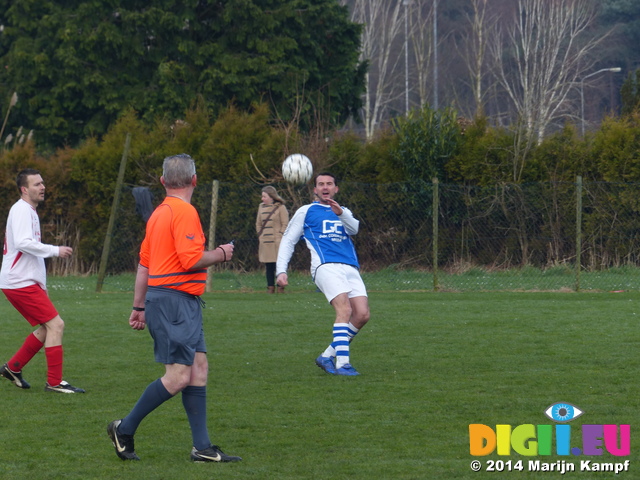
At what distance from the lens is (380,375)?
823 centimetres

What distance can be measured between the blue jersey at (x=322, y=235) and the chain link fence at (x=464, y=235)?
8171 millimetres

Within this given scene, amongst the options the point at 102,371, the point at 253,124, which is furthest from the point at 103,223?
the point at 102,371

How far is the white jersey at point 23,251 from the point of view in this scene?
740cm

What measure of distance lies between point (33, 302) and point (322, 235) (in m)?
2.58

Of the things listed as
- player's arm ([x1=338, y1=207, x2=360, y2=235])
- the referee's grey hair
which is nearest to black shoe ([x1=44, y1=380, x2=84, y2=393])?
player's arm ([x1=338, y1=207, x2=360, y2=235])

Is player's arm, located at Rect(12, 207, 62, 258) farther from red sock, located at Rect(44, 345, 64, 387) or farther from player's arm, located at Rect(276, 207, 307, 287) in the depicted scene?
player's arm, located at Rect(276, 207, 307, 287)

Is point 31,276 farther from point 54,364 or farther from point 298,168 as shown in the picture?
point 298,168

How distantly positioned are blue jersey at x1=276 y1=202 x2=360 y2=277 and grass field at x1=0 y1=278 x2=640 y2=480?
101 cm

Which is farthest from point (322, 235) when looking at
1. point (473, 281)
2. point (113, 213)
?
point (473, 281)

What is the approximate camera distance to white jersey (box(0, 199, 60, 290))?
24.3 feet

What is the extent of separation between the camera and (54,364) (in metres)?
7.67

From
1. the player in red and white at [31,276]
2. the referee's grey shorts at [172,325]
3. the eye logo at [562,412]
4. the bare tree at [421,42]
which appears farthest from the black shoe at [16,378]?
the bare tree at [421,42]

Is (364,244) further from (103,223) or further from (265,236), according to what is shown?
(103,223)

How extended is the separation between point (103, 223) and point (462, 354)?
13.7 metres
